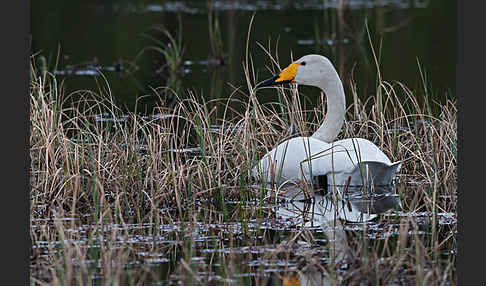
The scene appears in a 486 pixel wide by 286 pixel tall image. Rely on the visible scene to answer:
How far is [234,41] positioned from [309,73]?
9.46 meters

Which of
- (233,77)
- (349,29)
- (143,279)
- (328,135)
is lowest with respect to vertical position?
(143,279)

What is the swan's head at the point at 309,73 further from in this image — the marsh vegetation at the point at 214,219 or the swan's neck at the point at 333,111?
the marsh vegetation at the point at 214,219

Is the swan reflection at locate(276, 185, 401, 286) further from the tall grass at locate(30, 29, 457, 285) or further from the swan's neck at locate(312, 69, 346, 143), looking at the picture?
the swan's neck at locate(312, 69, 346, 143)

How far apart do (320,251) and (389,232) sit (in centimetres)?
54

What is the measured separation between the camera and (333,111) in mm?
7918

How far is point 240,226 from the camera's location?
636cm

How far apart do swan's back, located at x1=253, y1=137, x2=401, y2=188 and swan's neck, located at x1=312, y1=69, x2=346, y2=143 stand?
0.50 m

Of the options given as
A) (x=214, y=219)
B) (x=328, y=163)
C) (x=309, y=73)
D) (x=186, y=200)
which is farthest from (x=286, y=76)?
(x=214, y=219)

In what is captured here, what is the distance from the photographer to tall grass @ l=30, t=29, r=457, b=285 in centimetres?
521

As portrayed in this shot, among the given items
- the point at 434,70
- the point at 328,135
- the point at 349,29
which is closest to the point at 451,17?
the point at 349,29

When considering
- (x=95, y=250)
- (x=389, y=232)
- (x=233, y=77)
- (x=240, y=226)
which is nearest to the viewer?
(x=95, y=250)

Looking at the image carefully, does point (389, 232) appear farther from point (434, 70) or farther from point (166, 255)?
point (434, 70)

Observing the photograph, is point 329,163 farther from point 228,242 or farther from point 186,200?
point 228,242

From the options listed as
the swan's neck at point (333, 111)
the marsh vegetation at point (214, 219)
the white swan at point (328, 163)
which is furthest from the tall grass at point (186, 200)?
the swan's neck at point (333, 111)
